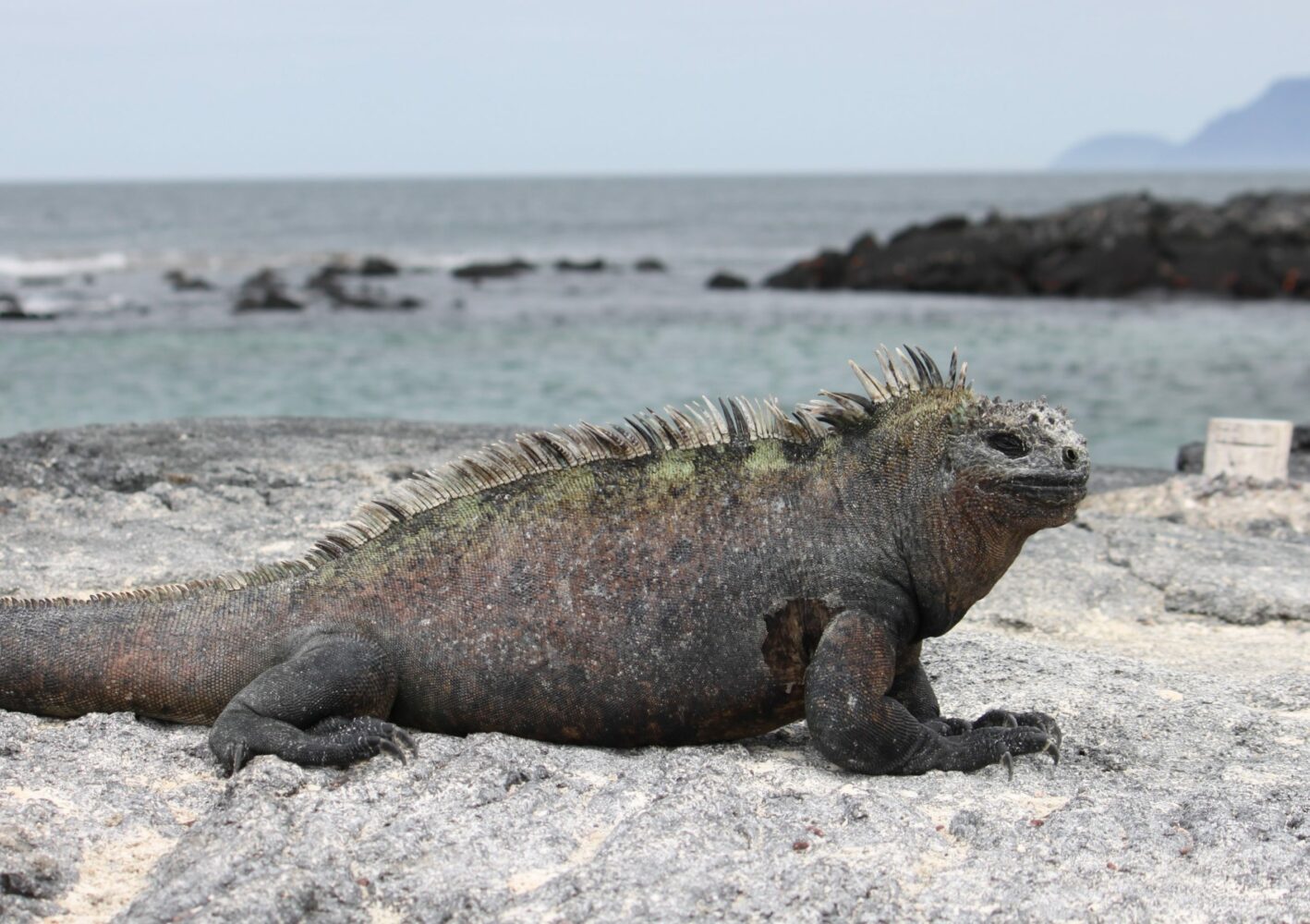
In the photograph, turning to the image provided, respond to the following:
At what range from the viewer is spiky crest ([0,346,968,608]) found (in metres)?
3.68

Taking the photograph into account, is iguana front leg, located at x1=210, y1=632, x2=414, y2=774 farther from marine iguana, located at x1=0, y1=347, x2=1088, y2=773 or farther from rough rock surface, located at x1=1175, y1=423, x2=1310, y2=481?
rough rock surface, located at x1=1175, y1=423, x2=1310, y2=481

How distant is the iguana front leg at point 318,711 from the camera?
3.35 m

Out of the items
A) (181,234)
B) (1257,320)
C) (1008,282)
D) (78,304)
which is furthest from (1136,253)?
(181,234)

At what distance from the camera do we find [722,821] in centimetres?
304

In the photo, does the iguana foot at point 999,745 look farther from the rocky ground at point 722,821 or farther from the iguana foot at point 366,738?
the iguana foot at point 366,738

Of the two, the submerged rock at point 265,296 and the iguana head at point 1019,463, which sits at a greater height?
the iguana head at point 1019,463

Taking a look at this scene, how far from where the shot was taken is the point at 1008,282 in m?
31.6

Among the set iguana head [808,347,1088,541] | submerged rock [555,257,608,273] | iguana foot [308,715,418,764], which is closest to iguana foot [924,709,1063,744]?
iguana head [808,347,1088,541]

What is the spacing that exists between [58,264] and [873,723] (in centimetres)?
3966

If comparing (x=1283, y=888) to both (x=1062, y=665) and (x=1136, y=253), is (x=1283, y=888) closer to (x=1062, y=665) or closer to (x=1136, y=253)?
(x=1062, y=665)

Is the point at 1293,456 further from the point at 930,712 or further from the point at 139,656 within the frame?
the point at 139,656

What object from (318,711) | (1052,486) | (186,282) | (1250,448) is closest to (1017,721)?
(1052,486)

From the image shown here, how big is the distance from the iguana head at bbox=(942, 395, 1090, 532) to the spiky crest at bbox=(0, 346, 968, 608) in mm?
239

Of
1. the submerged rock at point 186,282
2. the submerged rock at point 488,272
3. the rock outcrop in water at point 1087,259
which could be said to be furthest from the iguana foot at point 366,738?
the submerged rock at point 488,272
